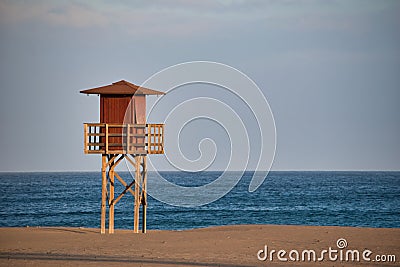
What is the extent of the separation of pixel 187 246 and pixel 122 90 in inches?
343

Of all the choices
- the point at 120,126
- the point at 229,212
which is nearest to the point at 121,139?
the point at 120,126

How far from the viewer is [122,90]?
2973cm

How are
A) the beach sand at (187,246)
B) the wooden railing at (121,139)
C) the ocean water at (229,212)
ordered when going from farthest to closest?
the ocean water at (229,212) → the wooden railing at (121,139) → the beach sand at (187,246)

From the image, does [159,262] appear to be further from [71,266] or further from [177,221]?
[177,221]

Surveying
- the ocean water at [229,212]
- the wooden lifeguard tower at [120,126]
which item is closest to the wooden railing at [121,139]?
the wooden lifeguard tower at [120,126]


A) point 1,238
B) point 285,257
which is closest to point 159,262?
point 285,257

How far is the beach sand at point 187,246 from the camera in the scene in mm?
19984

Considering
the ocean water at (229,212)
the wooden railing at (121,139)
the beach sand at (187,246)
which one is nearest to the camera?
the beach sand at (187,246)

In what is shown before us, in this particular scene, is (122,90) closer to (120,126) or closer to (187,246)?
(120,126)

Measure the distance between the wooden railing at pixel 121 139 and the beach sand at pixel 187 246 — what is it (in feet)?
12.6

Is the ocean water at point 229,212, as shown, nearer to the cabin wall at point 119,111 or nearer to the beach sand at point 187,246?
the cabin wall at point 119,111

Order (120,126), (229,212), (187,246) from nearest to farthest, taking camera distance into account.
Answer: (187,246) → (120,126) → (229,212)

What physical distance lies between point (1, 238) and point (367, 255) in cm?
1253

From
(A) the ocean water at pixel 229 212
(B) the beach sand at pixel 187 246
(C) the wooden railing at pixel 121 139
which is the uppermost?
(C) the wooden railing at pixel 121 139
